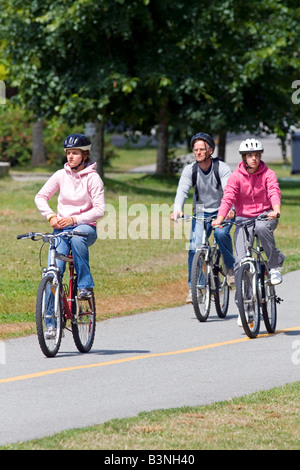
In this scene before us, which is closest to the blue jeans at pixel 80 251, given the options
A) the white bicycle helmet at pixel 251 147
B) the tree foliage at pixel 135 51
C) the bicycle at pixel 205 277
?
the white bicycle helmet at pixel 251 147

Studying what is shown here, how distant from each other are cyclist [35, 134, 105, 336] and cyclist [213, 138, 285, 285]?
1561 mm

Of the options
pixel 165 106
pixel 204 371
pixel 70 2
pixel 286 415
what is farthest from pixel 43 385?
pixel 165 106

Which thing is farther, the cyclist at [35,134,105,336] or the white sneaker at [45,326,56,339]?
the cyclist at [35,134,105,336]

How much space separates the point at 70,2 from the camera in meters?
A: 26.5

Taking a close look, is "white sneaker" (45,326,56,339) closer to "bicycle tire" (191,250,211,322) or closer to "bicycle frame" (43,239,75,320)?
"bicycle frame" (43,239,75,320)

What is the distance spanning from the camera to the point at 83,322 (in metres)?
9.22

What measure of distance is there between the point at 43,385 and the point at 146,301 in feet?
16.7

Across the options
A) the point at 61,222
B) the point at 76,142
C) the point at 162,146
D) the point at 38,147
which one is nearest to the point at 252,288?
the point at 61,222

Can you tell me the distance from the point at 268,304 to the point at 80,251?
2496 millimetres

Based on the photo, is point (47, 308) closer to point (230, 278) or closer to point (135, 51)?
point (230, 278)

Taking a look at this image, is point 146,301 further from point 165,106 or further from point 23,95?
point 165,106

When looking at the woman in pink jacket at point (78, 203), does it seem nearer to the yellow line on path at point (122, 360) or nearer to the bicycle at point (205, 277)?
the yellow line on path at point (122, 360)

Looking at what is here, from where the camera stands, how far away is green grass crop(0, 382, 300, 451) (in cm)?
622

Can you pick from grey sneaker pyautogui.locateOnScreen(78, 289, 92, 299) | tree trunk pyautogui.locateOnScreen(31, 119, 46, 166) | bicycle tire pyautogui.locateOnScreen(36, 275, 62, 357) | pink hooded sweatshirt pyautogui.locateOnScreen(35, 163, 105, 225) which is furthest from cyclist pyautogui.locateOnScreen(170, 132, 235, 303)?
tree trunk pyautogui.locateOnScreen(31, 119, 46, 166)
